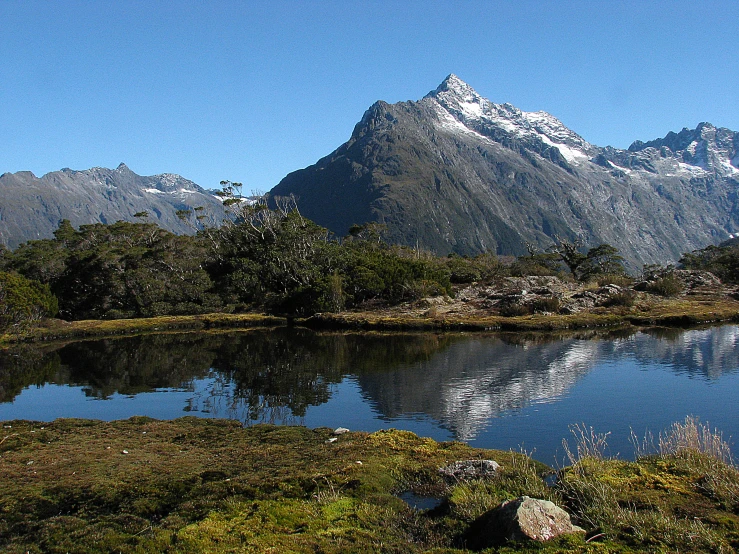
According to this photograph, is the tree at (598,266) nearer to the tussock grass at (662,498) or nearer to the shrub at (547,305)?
the shrub at (547,305)

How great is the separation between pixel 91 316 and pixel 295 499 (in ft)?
232

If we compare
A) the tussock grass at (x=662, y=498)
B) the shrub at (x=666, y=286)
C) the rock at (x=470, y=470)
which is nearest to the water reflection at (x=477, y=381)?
the rock at (x=470, y=470)

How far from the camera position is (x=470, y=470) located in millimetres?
15930

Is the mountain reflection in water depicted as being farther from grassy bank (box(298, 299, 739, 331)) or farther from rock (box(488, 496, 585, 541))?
rock (box(488, 496, 585, 541))

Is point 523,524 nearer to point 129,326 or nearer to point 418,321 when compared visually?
point 418,321

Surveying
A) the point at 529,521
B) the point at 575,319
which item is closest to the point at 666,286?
the point at 575,319

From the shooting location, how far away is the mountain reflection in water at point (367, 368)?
1131 inches

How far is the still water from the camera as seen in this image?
2469cm

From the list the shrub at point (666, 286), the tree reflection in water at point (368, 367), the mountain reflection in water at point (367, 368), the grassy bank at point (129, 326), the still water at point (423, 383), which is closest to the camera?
the still water at point (423, 383)

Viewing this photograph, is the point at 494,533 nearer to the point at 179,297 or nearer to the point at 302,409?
the point at 302,409

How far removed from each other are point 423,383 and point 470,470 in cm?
1725

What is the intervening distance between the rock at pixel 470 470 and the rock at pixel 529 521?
372 centimetres

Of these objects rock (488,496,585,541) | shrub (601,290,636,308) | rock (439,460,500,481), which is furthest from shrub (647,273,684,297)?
rock (488,496,585,541)

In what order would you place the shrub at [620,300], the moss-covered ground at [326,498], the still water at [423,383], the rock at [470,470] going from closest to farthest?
1. the moss-covered ground at [326,498]
2. the rock at [470,470]
3. the still water at [423,383]
4. the shrub at [620,300]
